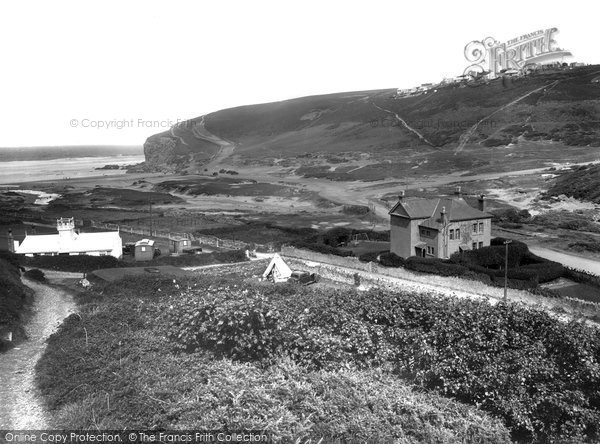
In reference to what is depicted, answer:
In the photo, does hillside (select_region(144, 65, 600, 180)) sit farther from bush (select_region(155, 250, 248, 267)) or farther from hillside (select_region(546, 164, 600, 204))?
bush (select_region(155, 250, 248, 267))

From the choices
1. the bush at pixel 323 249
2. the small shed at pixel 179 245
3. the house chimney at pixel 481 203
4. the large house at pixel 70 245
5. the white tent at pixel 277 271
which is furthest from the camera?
the small shed at pixel 179 245

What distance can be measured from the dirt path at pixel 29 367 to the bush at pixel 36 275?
3.46m

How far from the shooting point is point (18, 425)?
18.9 meters

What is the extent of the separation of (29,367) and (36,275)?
18561mm

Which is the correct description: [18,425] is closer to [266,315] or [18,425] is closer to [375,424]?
[266,315]

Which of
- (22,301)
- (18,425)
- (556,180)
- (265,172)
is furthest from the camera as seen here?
(265,172)

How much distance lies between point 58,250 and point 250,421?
35947mm

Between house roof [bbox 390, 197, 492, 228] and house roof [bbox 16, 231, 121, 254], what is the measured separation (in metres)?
24.5

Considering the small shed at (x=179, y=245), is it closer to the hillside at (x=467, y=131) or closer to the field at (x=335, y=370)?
the field at (x=335, y=370)

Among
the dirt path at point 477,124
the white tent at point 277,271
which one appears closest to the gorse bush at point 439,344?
the white tent at point 277,271

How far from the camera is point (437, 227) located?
40.8 meters

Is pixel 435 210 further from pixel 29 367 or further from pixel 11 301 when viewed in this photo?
pixel 29 367

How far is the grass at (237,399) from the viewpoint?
17.3m

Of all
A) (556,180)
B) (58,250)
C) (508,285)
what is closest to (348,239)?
(508,285)
